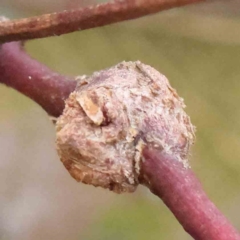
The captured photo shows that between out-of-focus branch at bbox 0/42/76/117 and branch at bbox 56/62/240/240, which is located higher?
branch at bbox 56/62/240/240

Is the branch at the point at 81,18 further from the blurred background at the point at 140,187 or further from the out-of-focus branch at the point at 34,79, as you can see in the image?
the blurred background at the point at 140,187

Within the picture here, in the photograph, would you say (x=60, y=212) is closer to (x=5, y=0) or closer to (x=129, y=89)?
(x=5, y=0)

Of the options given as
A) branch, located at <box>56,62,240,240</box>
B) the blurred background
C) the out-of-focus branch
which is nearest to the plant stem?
branch, located at <box>56,62,240,240</box>

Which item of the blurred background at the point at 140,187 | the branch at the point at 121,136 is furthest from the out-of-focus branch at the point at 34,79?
the blurred background at the point at 140,187

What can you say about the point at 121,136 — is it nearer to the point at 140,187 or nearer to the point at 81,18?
the point at 81,18

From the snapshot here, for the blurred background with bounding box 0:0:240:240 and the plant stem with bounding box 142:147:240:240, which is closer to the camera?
the plant stem with bounding box 142:147:240:240

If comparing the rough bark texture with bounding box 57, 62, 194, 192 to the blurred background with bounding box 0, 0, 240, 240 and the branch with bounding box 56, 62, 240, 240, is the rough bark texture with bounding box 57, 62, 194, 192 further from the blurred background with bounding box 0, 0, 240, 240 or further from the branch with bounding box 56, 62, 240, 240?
the blurred background with bounding box 0, 0, 240, 240

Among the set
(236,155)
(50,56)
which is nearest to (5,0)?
(50,56)
